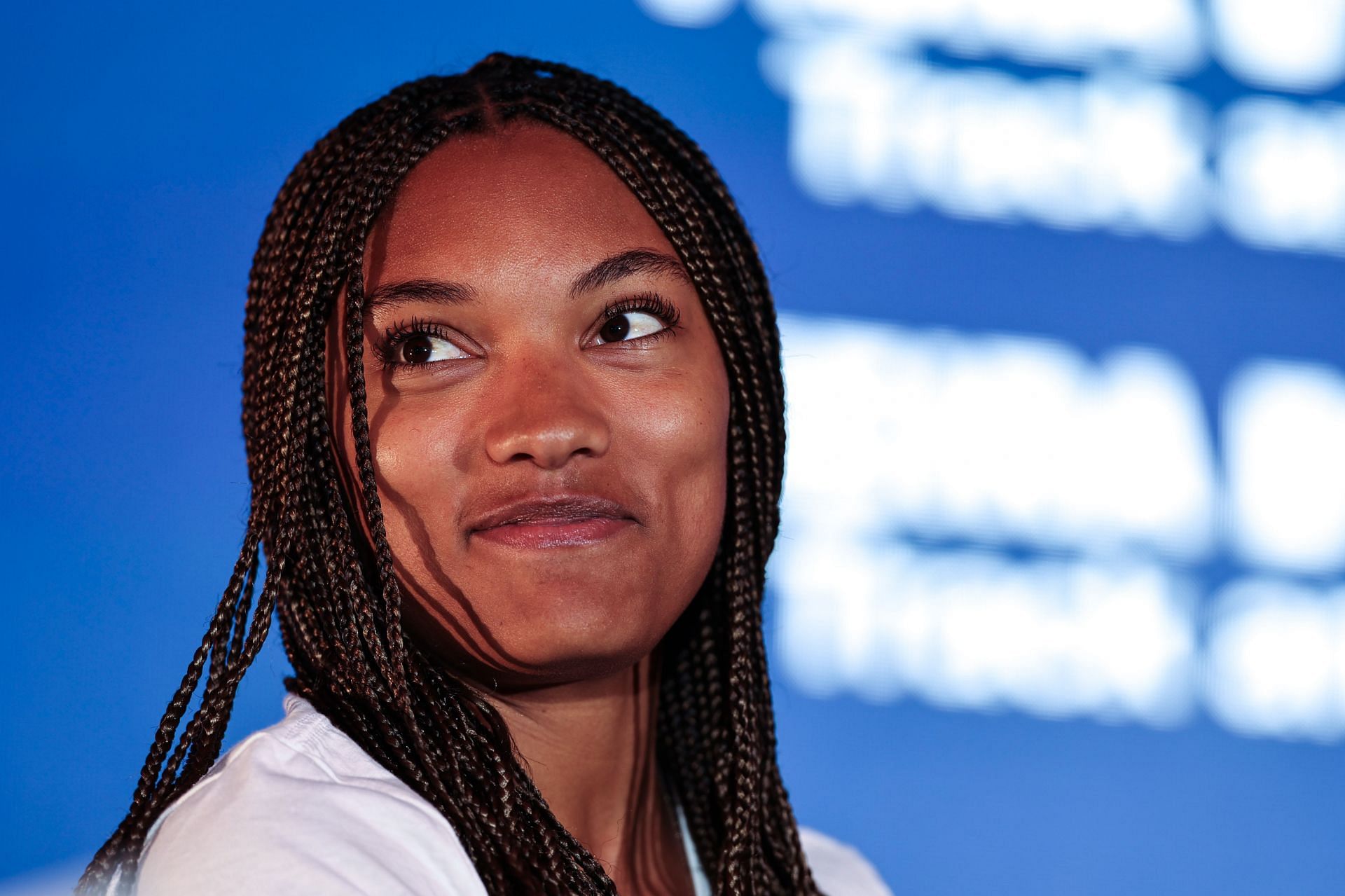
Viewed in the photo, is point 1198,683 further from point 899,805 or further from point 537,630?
point 537,630

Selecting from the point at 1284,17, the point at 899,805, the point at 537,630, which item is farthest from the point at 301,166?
the point at 1284,17

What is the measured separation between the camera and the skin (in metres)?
0.98

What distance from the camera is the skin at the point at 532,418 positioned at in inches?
38.4

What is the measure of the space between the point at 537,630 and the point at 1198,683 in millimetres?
1182

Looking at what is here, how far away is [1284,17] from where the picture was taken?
77.4 inches

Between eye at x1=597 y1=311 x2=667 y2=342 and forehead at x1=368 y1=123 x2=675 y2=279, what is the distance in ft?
0.16

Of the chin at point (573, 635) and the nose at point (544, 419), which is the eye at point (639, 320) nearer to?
the nose at point (544, 419)

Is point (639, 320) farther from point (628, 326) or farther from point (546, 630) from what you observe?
point (546, 630)

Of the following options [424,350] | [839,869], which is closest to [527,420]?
[424,350]

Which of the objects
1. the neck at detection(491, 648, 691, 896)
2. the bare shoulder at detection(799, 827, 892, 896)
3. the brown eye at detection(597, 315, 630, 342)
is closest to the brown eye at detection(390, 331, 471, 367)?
the brown eye at detection(597, 315, 630, 342)

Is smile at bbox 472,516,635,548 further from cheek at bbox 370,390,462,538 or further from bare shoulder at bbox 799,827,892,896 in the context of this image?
bare shoulder at bbox 799,827,892,896

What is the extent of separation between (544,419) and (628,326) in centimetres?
13

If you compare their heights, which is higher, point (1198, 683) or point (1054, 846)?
point (1198, 683)

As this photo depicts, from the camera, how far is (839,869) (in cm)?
134
